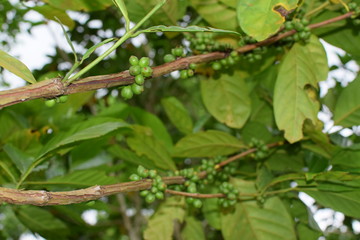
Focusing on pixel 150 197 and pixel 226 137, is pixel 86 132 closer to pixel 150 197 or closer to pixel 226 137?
pixel 150 197

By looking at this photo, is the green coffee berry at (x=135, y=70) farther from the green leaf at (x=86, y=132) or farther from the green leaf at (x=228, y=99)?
the green leaf at (x=228, y=99)

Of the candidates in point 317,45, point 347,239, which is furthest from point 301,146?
point 347,239

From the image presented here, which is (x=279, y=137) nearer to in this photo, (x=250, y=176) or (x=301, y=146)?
(x=301, y=146)

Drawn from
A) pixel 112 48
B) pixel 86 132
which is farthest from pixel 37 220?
pixel 112 48

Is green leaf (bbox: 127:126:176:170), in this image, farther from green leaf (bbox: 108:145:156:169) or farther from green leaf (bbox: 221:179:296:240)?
green leaf (bbox: 221:179:296:240)

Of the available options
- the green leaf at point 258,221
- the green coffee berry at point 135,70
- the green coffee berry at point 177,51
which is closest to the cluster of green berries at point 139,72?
the green coffee berry at point 135,70

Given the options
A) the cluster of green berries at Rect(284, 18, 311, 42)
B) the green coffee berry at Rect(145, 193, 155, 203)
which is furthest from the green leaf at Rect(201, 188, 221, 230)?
the cluster of green berries at Rect(284, 18, 311, 42)
